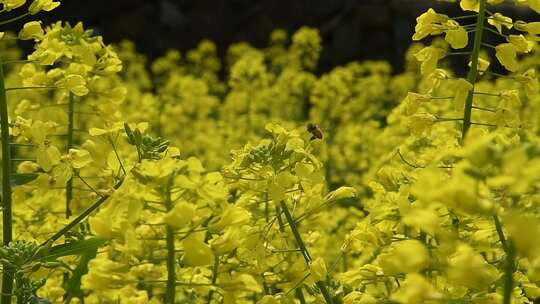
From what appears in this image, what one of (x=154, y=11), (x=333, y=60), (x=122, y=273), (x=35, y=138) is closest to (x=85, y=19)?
(x=154, y=11)

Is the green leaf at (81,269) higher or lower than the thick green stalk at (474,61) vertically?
lower

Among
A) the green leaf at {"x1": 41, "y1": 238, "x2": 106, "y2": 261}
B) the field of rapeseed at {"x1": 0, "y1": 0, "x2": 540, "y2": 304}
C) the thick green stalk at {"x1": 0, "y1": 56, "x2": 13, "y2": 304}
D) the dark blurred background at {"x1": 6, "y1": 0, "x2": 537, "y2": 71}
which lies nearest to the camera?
the field of rapeseed at {"x1": 0, "y1": 0, "x2": 540, "y2": 304}

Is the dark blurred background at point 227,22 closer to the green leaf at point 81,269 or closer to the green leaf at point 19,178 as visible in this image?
the green leaf at point 19,178

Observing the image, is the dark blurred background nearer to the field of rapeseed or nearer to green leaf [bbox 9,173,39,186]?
the field of rapeseed

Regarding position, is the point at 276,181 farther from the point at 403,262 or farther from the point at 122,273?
the point at 403,262

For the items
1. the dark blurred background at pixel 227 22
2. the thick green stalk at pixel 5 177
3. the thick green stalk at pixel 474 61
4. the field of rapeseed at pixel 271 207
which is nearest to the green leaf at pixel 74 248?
the field of rapeseed at pixel 271 207

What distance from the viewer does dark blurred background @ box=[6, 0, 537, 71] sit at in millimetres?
14906

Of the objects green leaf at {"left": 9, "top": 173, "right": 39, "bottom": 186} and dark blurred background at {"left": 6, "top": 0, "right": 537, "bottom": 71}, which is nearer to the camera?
green leaf at {"left": 9, "top": 173, "right": 39, "bottom": 186}

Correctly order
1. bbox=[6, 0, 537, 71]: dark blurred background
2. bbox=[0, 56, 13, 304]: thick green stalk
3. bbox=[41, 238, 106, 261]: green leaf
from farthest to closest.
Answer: bbox=[6, 0, 537, 71]: dark blurred background, bbox=[0, 56, 13, 304]: thick green stalk, bbox=[41, 238, 106, 261]: green leaf

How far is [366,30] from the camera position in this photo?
588 inches

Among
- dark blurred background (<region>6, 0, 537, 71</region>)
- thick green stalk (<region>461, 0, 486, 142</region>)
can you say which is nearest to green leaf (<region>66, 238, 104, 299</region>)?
thick green stalk (<region>461, 0, 486, 142</region>)

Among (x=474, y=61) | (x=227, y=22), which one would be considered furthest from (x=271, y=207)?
(x=227, y=22)

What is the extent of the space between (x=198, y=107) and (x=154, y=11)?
677cm

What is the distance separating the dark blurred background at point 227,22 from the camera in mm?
14906
